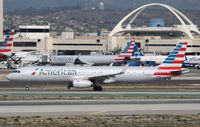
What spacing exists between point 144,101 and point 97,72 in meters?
21.4

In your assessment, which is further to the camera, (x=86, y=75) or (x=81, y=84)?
(x=86, y=75)

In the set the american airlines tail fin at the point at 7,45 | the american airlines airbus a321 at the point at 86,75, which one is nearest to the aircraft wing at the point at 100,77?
the american airlines airbus a321 at the point at 86,75

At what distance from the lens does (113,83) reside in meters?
81.7

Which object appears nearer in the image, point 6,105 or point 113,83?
point 6,105

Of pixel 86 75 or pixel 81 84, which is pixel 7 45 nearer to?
pixel 86 75

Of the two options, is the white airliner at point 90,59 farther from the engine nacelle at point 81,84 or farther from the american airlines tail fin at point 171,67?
the engine nacelle at point 81,84

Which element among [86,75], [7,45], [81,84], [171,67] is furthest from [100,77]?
[7,45]

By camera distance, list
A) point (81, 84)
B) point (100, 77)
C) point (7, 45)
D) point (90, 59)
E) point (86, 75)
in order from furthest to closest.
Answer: point (90, 59) < point (7, 45) < point (86, 75) < point (100, 77) < point (81, 84)

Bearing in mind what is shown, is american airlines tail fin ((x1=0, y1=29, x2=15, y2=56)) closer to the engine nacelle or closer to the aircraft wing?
the aircraft wing

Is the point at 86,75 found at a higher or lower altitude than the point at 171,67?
lower

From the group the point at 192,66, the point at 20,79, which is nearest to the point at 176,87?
the point at 20,79

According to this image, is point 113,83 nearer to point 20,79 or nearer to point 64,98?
point 20,79

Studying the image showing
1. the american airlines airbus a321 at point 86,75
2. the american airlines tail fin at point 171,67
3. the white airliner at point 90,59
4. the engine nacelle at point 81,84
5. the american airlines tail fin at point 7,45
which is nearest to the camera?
the engine nacelle at point 81,84

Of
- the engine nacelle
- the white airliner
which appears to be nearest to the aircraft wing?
the engine nacelle
